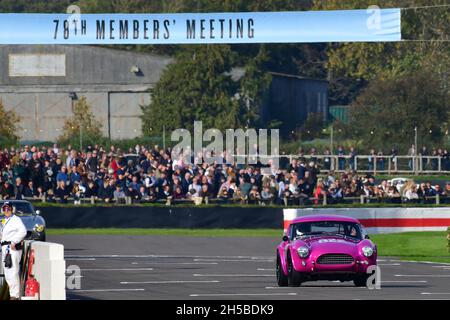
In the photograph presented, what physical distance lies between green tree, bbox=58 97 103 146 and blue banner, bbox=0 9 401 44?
1880cm

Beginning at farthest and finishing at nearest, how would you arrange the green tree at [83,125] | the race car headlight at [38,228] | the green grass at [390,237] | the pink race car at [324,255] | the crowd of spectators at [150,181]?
1. the green tree at [83,125]
2. the crowd of spectators at [150,181]
3. the green grass at [390,237]
4. the race car headlight at [38,228]
5. the pink race car at [324,255]

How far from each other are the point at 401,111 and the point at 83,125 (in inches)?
618

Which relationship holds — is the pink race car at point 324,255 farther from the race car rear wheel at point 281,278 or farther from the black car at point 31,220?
the black car at point 31,220

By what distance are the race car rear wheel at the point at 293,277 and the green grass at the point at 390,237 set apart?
9.49m

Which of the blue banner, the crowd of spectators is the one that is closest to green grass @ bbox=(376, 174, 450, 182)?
the crowd of spectators

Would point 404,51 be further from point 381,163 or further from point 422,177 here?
point 422,177

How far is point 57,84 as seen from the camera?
73.5m

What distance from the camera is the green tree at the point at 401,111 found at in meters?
61.8

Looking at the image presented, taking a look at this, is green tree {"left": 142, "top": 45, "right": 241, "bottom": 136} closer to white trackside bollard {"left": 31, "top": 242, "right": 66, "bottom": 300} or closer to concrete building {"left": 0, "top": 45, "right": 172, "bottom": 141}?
concrete building {"left": 0, "top": 45, "right": 172, "bottom": 141}

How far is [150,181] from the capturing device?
142ft

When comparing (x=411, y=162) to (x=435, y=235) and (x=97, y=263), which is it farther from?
(x=97, y=263)

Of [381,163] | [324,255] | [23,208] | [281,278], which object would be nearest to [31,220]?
[23,208]

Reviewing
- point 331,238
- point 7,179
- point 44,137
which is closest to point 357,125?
point 44,137

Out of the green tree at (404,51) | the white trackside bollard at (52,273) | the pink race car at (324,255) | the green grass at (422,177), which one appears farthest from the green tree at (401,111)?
the white trackside bollard at (52,273)
